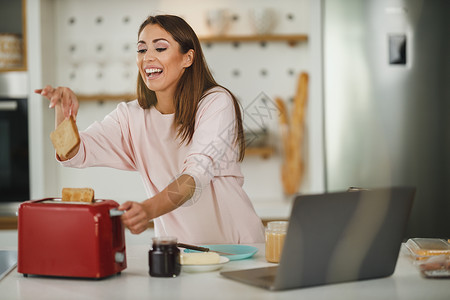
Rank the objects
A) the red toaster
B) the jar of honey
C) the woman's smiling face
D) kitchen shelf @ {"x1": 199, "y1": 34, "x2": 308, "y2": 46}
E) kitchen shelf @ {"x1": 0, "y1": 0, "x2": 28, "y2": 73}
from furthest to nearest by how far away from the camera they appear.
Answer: kitchen shelf @ {"x1": 199, "y1": 34, "x2": 308, "y2": 46} → kitchen shelf @ {"x1": 0, "y1": 0, "x2": 28, "y2": 73} → the woman's smiling face → the jar of honey → the red toaster

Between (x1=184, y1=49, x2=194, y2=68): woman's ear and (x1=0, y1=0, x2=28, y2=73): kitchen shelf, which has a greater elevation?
(x1=0, y1=0, x2=28, y2=73): kitchen shelf

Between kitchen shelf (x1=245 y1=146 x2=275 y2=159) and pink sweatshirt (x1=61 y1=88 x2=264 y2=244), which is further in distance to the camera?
kitchen shelf (x1=245 y1=146 x2=275 y2=159)

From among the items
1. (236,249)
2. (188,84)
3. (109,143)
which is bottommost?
(236,249)

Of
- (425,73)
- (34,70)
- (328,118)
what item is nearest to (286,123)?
(328,118)

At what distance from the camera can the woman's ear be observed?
1.95 meters

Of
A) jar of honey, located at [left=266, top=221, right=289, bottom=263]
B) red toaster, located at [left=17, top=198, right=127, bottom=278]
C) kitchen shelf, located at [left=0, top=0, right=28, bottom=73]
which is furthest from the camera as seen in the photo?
kitchen shelf, located at [left=0, top=0, right=28, bottom=73]

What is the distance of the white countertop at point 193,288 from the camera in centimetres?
118

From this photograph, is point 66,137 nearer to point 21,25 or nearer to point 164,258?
point 164,258

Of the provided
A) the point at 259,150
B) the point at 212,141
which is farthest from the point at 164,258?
the point at 259,150

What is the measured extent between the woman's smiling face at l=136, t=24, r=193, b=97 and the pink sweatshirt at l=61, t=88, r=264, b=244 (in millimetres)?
134

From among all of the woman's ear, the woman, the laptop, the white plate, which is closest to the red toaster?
the white plate

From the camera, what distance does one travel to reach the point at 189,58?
6.44ft

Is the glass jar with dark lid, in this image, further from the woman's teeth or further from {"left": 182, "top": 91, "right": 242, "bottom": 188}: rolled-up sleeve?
the woman's teeth

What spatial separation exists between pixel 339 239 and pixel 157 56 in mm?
898
